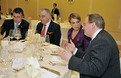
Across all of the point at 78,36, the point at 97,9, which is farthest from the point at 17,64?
the point at 97,9

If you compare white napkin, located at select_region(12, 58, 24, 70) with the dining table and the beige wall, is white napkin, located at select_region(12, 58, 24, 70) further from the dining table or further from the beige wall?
the beige wall

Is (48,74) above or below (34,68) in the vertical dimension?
below

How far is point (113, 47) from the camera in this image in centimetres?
128

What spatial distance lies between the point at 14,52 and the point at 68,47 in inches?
32.8

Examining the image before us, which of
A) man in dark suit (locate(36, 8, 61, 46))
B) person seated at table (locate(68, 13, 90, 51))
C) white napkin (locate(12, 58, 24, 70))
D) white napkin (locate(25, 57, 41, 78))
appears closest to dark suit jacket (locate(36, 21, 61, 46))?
man in dark suit (locate(36, 8, 61, 46))

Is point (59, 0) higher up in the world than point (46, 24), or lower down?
higher up

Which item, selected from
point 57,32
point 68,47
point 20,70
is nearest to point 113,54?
point 68,47

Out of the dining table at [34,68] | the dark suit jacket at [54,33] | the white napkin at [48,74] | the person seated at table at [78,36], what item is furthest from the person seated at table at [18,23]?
the white napkin at [48,74]

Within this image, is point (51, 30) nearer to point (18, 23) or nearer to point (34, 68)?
point (18, 23)

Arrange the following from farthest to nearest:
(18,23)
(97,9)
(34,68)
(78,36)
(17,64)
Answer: (97,9), (18,23), (78,36), (17,64), (34,68)

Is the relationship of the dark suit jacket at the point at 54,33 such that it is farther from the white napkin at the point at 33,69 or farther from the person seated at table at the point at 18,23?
the white napkin at the point at 33,69

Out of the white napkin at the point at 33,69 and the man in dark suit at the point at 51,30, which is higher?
the man in dark suit at the point at 51,30

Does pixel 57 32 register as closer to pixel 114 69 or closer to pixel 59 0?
pixel 114 69

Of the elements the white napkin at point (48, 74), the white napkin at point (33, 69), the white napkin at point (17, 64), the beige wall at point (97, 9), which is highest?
the beige wall at point (97, 9)
